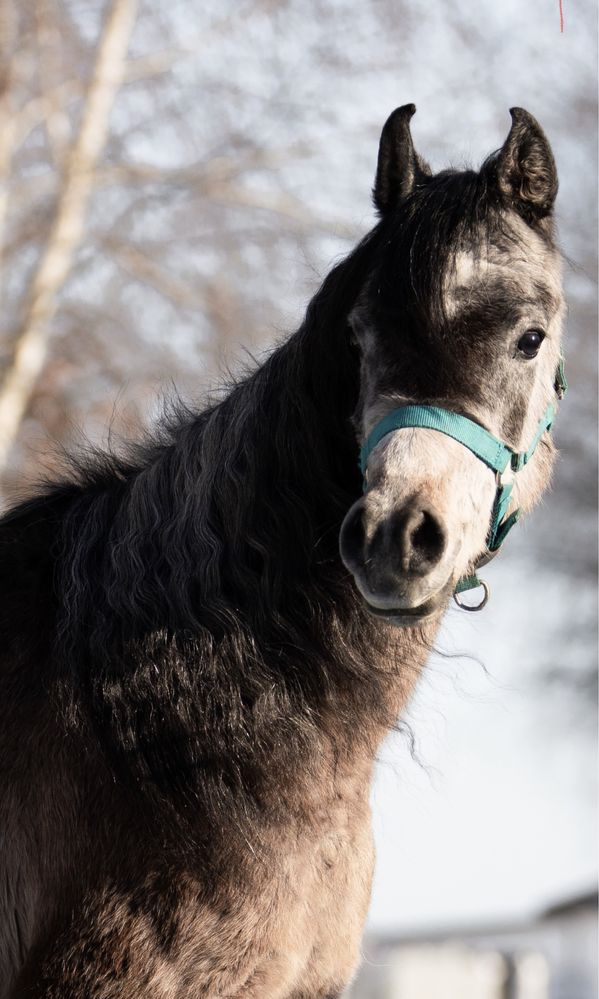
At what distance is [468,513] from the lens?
2955 mm

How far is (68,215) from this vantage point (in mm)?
11609

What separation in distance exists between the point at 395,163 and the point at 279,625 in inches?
55.4

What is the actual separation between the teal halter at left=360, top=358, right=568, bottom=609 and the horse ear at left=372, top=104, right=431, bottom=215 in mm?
788

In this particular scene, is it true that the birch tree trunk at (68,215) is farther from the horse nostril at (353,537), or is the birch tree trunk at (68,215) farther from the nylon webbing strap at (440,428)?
the horse nostril at (353,537)

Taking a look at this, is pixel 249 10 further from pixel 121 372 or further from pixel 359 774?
pixel 359 774

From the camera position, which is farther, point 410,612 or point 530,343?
point 530,343

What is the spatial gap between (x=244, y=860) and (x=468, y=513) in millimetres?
1100

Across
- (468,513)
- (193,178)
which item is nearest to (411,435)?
(468,513)

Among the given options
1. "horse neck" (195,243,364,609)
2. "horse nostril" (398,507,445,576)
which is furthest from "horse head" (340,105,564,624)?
"horse neck" (195,243,364,609)

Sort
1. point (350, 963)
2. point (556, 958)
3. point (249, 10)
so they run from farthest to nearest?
point (249, 10)
point (556, 958)
point (350, 963)

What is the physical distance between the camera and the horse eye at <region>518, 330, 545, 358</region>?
3.09 meters

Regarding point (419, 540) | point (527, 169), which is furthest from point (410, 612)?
point (527, 169)

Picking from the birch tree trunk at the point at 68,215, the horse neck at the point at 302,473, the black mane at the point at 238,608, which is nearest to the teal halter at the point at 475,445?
the horse neck at the point at 302,473

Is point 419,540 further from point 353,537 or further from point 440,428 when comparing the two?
point 440,428
